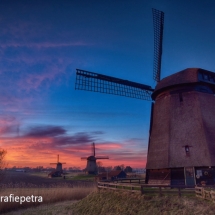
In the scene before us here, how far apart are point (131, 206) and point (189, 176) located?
4.90 m

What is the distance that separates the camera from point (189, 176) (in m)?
14.8

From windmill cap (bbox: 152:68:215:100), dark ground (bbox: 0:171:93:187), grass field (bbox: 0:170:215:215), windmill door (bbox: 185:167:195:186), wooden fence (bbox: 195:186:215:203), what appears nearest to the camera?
grass field (bbox: 0:170:215:215)

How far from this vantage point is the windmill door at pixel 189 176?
14742 mm

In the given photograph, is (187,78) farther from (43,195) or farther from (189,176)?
(43,195)

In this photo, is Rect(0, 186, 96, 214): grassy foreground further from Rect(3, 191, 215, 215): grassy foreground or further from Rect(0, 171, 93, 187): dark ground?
Rect(0, 171, 93, 187): dark ground

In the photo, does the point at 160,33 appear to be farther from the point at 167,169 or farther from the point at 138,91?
the point at 167,169

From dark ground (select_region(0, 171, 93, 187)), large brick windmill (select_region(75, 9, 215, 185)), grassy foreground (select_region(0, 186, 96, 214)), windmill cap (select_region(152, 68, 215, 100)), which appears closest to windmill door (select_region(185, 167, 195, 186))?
large brick windmill (select_region(75, 9, 215, 185))

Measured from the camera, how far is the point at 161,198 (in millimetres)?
11883

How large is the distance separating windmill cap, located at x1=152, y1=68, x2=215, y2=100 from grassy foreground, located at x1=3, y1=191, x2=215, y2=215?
823 cm

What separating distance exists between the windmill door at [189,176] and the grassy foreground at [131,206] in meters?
3.13

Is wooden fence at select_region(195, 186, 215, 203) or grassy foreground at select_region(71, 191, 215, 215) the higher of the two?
wooden fence at select_region(195, 186, 215, 203)

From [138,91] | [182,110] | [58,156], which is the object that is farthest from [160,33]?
[58,156]

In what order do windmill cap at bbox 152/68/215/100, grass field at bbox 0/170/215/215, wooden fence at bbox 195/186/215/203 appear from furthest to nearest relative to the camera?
windmill cap at bbox 152/68/215/100 < wooden fence at bbox 195/186/215/203 < grass field at bbox 0/170/215/215

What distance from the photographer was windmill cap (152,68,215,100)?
54.4 ft
